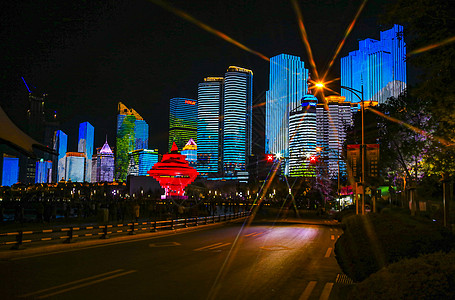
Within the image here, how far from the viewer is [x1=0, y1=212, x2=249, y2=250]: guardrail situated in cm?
1565

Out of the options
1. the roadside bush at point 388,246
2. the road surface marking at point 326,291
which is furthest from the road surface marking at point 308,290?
the roadside bush at point 388,246

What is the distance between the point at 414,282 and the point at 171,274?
7805 millimetres

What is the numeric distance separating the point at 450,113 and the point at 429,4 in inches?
142

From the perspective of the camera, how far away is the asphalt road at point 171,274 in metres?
9.13

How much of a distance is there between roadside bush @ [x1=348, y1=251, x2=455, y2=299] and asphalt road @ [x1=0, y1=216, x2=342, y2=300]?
3.41 metres

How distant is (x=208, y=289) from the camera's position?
9.61 meters

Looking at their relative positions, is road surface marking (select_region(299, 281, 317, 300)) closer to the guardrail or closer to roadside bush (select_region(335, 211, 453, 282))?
roadside bush (select_region(335, 211, 453, 282))

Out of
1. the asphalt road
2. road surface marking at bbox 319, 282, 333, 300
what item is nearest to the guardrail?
the asphalt road

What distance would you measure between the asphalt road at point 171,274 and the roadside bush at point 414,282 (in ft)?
11.2

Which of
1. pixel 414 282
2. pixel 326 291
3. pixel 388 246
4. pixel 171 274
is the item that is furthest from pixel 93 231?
pixel 414 282

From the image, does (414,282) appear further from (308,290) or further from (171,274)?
(171,274)

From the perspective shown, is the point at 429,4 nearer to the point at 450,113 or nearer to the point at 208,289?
the point at 450,113

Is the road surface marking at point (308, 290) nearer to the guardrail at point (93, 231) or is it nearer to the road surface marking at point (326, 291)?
the road surface marking at point (326, 291)

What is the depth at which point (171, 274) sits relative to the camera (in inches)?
453
